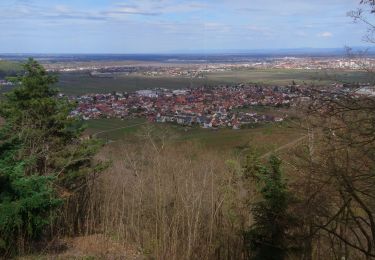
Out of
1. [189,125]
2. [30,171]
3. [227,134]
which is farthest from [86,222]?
[189,125]

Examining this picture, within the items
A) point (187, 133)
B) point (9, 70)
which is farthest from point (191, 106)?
point (9, 70)

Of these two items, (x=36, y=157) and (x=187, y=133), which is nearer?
(x=36, y=157)

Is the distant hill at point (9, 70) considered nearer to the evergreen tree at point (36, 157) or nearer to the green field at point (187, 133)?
the green field at point (187, 133)

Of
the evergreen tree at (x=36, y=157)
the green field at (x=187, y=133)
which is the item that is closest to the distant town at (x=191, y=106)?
the green field at (x=187, y=133)

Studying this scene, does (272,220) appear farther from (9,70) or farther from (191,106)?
(191,106)

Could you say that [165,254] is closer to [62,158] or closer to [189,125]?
[62,158]

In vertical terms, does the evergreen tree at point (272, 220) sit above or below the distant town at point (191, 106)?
above

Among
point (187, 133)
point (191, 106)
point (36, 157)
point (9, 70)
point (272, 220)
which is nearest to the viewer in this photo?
point (36, 157)
